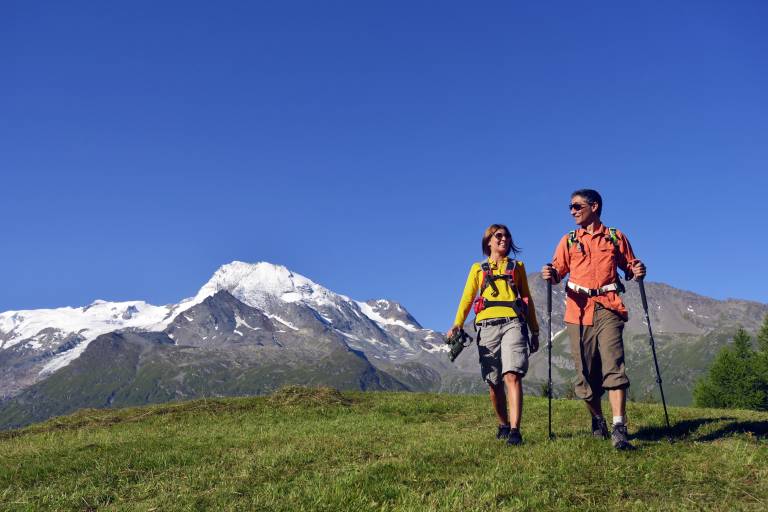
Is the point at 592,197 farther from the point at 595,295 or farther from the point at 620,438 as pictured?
the point at 620,438

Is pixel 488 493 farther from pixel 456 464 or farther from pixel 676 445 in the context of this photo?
pixel 676 445

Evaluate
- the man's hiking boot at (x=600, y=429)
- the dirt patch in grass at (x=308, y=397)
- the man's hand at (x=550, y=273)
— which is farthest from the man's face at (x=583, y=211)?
the dirt patch in grass at (x=308, y=397)

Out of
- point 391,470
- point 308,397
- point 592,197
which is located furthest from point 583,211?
point 308,397

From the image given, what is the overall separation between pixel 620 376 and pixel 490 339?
2.30 m

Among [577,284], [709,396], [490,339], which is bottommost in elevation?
[709,396]

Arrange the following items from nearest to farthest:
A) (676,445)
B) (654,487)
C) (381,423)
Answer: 1. (654,487)
2. (676,445)
3. (381,423)

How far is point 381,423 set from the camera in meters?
15.4

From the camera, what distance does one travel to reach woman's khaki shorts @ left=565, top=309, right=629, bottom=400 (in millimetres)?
10523

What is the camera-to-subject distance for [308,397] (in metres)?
20.0

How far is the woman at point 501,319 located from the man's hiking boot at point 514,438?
0.66ft

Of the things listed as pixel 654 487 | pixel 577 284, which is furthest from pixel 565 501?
pixel 577 284

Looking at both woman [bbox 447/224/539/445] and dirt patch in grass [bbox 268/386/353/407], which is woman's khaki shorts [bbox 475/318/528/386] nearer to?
woman [bbox 447/224/539/445]

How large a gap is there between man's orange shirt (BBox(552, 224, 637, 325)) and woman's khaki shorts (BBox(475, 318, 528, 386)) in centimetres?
99

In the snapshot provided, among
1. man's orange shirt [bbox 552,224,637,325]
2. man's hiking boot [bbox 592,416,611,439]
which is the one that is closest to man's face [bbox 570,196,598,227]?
man's orange shirt [bbox 552,224,637,325]
